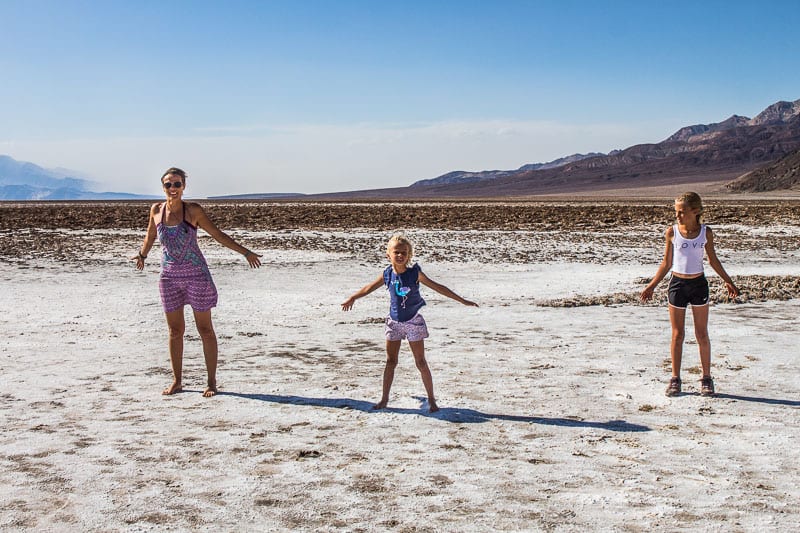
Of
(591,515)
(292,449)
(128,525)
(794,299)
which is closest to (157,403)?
(292,449)

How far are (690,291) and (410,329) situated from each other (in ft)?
6.78

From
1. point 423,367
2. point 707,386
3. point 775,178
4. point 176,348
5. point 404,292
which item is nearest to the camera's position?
point 404,292

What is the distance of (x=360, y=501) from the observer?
13.0 ft

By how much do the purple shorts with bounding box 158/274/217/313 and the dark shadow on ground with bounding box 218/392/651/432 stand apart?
29.3 inches

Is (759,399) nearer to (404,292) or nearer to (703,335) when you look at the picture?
(703,335)

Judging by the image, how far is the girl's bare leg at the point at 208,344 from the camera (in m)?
5.86

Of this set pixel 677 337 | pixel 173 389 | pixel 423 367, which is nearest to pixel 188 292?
pixel 173 389

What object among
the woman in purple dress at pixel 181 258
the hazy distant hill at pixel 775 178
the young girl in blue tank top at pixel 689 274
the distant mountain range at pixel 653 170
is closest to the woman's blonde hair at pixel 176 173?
the woman in purple dress at pixel 181 258

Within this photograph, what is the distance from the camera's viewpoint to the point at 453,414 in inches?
215

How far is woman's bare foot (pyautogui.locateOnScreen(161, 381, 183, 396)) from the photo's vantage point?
597cm

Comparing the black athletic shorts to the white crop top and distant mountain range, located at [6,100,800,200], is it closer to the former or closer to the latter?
the white crop top

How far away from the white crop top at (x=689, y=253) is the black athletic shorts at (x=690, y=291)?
70mm

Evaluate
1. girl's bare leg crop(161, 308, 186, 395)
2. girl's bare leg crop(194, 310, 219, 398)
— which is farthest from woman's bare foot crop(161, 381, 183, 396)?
girl's bare leg crop(194, 310, 219, 398)

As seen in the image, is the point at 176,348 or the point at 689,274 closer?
the point at 689,274
